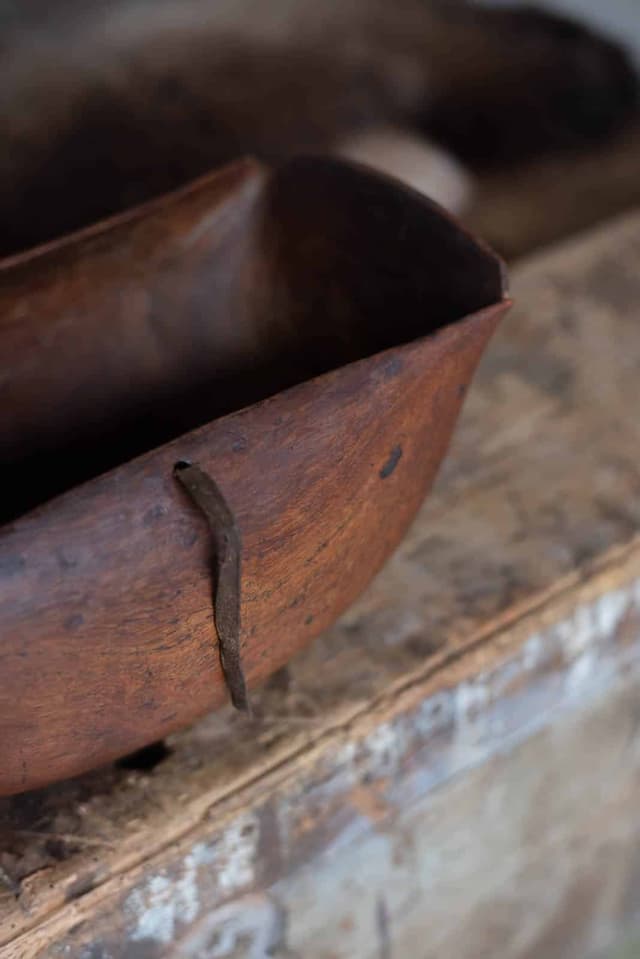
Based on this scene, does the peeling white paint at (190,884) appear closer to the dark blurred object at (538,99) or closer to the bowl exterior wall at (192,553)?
the bowl exterior wall at (192,553)

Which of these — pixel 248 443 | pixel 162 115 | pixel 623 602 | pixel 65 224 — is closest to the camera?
pixel 248 443

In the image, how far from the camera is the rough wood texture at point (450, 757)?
0.74m

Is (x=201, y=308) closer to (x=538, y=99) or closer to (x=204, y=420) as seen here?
(x=204, y=420)

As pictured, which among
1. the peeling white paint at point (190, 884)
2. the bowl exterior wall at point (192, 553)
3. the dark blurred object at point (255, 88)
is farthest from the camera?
the dark blurred object at point (255, 88)

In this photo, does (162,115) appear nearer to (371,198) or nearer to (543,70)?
(543,70)

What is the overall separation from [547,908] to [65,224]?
112 cm

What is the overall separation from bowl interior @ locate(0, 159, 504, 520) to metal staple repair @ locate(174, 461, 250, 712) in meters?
0.27

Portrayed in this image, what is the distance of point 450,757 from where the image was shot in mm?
884

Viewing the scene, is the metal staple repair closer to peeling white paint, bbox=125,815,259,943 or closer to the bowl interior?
peeling white paint, bbox=125,815,259,943

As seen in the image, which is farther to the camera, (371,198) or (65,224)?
(65,224)

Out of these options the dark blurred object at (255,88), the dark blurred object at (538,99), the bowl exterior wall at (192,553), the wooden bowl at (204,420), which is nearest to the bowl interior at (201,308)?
the wooden bowl at (204,420)

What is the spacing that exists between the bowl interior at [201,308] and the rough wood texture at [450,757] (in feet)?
0.66

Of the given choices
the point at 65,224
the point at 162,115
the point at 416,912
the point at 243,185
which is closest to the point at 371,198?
the point at 243,185

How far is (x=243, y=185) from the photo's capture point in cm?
87
